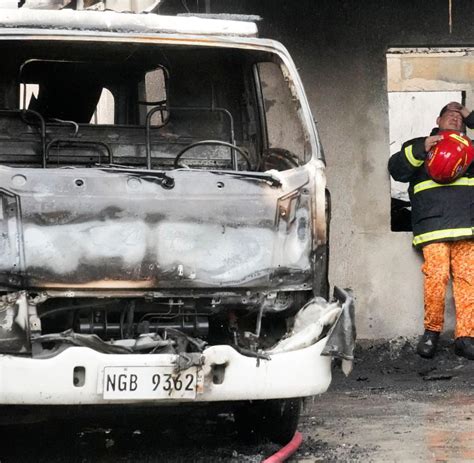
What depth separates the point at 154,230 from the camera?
5.59 metres

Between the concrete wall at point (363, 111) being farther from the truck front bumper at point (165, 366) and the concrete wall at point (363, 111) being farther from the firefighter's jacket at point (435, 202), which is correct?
the truck front bumper at point (165, 366)

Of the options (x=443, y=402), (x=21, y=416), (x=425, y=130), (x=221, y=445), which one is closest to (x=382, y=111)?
(x=443, y=402)

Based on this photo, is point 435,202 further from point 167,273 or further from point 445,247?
point 167,273

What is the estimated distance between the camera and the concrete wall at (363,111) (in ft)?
30.9

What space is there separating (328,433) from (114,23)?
8.05 feet

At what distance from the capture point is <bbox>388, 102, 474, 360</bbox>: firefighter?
900cm

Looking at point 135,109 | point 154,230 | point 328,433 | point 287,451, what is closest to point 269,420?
point 287,451

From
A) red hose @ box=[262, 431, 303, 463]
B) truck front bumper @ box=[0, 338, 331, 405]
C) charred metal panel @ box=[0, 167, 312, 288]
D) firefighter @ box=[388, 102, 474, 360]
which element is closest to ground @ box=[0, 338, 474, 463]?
red hose @ box=[262, 431, 303, 463]

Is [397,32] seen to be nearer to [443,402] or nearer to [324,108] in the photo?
[324,108]

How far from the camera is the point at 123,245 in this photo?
5562 millimetres

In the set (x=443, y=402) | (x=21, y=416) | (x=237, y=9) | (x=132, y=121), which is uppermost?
(x=237, y=9)

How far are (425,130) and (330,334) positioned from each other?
1014cm

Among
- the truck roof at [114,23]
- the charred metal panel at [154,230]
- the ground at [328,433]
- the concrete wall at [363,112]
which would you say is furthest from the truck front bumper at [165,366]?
the concrete wall at [363,112]

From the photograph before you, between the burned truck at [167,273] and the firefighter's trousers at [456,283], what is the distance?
2786mm
